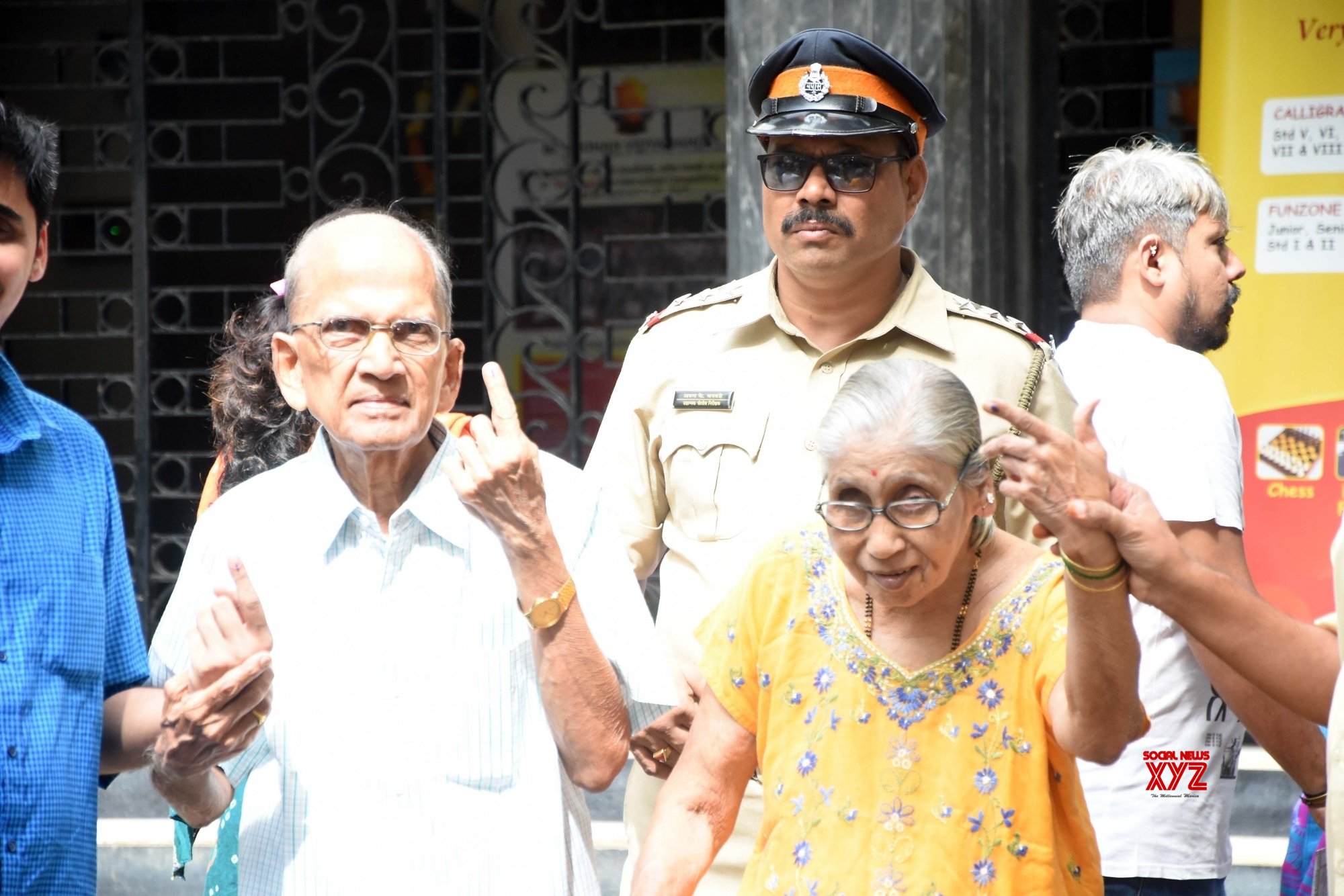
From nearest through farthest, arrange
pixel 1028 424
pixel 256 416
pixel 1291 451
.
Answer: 1. pixel 1028 424
2. pixel 256 416
3. pixel 1291 451

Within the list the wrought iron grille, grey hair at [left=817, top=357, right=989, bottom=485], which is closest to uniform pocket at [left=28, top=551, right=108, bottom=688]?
grey hair at [left=817, top=357, right=989, bottom=485]

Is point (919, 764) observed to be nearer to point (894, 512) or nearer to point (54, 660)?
point (894, 512)

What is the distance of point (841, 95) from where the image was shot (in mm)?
3139

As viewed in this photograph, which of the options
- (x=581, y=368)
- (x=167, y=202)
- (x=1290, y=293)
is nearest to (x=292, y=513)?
(x=1290, y=293)

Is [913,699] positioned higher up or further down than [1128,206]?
further down

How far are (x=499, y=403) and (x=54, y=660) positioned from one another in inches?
30.3

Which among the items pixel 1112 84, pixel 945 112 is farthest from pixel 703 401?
pixel 1112 84

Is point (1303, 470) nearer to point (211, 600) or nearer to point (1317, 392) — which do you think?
point (1317, 392)

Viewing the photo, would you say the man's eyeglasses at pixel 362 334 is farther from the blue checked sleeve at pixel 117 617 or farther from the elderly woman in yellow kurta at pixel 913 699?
the elderly woman in yellow kurta at pixel 913 699

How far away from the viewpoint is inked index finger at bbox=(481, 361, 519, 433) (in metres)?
2.46

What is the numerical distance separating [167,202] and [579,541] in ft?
14.9

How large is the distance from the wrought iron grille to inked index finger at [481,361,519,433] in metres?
3.71

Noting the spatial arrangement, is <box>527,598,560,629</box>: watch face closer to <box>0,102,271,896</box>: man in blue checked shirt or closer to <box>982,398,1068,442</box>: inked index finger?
<box>0,102,271,896</box>: man in blue checked shirt

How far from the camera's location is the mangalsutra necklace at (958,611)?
7.93 ft
